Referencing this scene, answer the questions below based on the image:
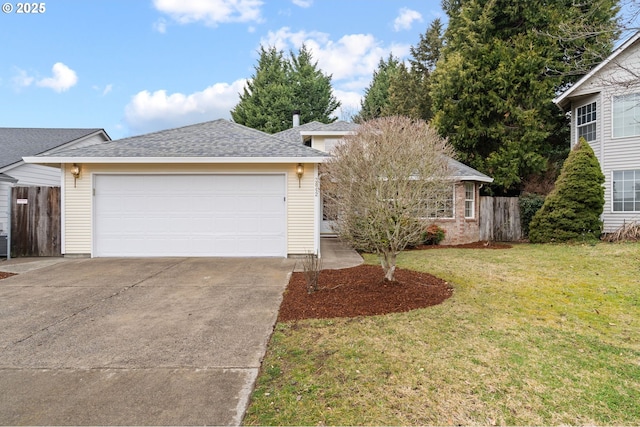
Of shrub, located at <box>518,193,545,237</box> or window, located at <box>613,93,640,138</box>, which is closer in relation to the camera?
window, located at <box>613,93,640,138</box>

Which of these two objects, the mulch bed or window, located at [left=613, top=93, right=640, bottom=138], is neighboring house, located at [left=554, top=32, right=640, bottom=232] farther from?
the mulch bed

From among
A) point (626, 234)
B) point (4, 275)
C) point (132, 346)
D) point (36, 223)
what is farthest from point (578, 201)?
point (36, 223)

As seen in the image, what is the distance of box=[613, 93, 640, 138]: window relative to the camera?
1206 centimetres

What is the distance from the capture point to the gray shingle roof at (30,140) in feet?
45.7

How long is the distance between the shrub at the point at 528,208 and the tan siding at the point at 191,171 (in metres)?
9.14

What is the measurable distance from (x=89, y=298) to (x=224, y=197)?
4311mm

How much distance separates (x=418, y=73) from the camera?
27.8 metres

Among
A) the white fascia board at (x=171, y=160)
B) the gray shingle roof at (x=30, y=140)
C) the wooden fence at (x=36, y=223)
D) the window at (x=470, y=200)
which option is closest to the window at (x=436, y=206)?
the white fascia board at (x=171, y=160)

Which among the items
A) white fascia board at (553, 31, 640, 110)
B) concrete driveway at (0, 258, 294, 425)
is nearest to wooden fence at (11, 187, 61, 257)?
concrete driveway at (0, 258, 294, 425)

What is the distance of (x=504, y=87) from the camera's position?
49.0 ft

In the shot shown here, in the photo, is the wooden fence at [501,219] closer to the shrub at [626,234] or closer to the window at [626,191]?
the shrub at [626,234]

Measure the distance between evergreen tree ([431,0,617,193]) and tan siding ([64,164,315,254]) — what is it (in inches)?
398

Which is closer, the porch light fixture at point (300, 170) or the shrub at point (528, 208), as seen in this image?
the porch light fixture at point (300, 170)

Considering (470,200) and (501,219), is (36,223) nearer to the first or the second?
(470,200)
